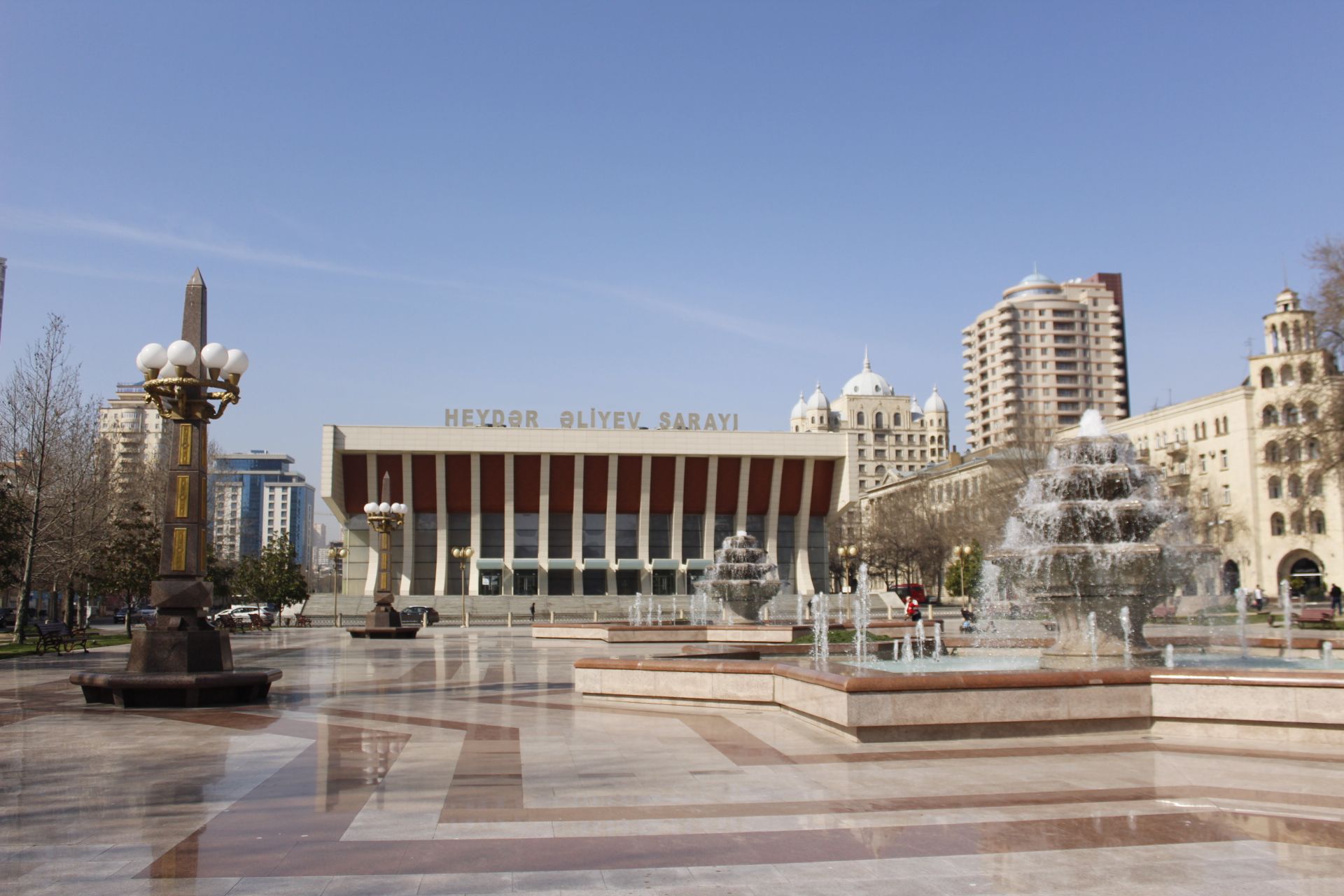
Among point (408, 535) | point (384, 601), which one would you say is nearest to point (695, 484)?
point (408, 535)

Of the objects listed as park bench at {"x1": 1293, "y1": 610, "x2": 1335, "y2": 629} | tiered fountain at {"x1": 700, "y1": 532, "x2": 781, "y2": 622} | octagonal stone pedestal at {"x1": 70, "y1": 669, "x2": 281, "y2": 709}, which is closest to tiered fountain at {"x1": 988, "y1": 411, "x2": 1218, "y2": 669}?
octagonal stone pedestal at {"x1": 70, "y1": 669, "x2": 281, "y2": 709}

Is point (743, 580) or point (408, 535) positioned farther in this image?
point (408, 535)

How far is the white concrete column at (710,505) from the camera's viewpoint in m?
71.2

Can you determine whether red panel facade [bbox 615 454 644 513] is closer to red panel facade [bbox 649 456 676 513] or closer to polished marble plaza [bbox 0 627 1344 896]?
red panel facade [bbox 649 456 676 513]

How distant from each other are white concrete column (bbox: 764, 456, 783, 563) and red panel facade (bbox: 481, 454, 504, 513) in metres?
19.0

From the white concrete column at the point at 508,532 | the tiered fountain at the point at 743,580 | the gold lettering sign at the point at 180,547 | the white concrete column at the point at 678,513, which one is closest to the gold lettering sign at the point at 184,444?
the gold lettering sign at the point at 180,547

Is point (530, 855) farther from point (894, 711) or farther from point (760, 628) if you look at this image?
point (760, 628)

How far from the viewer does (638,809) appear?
7152 mm

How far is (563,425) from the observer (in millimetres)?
70500

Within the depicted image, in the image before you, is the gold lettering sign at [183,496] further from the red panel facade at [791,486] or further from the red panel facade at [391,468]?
the red panel facade at [791,486]

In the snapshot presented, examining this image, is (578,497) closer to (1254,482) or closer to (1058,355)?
(1254,482)

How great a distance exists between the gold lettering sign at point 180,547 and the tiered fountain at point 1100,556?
11086 mm

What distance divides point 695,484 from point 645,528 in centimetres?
475

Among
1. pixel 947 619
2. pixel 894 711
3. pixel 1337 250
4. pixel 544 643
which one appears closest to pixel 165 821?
pixel 894 711
